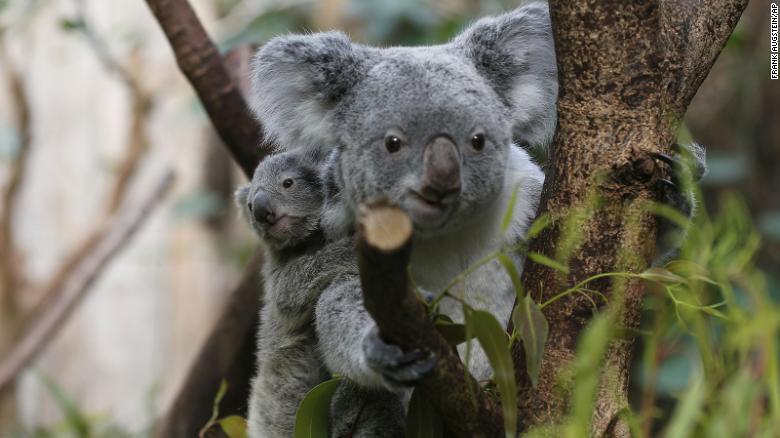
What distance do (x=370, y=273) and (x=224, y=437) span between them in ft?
6.04

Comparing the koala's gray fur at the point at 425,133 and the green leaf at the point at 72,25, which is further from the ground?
the green leaf at the point at 72,25

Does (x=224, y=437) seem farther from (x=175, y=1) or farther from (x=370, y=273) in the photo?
(x=370, y=273)

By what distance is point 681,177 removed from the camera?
65.1 inches

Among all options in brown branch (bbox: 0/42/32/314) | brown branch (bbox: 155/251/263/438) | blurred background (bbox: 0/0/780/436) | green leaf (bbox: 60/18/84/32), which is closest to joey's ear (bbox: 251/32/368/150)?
brown branch (bbox: 155/251/263/438)

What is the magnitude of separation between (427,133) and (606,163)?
0.32m

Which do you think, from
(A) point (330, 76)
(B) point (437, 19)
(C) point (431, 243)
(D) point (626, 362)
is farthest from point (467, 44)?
(B) point (437, 19)

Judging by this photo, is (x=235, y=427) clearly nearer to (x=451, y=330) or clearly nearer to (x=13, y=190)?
(x=451, y=330)

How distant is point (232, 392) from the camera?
10.1 ft

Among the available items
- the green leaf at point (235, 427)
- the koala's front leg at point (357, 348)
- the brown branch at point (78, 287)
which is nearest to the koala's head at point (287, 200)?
the koala's front leg at point (357, 348)

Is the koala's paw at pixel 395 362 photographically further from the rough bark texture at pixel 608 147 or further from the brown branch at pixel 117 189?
the brown branch at pixel 117 189

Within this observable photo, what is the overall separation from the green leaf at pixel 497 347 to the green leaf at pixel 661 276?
28 cm

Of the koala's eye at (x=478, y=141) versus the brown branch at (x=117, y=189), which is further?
the brown branch at (x=117, y=189)

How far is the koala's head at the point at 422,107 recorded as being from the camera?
1.67 metres

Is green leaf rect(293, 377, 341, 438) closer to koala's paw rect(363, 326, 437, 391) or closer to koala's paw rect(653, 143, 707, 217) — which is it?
koala's paw rect(363, 326, 437, 391)
